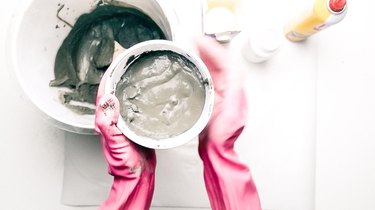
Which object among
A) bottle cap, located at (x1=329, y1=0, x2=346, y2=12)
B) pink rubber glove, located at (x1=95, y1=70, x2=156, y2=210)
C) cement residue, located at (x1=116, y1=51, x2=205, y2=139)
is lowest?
pink rubber glove, located at (x1=95, y1=70, x2=156, y2=210)

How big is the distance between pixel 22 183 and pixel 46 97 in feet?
0.67

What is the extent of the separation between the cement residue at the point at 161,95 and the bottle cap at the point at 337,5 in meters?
0.26

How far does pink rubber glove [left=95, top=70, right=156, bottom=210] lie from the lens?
2.17ft

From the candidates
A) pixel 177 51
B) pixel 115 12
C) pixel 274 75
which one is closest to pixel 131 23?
pixel 115 12

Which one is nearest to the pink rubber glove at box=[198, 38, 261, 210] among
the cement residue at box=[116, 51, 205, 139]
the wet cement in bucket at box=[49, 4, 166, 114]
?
the cement residue at box=[116, 51, 205, 139]

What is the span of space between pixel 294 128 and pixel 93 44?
16.1 inches

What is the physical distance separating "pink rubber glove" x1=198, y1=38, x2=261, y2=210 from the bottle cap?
0.66ft

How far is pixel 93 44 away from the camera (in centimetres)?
85

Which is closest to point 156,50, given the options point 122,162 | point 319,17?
point 122,162

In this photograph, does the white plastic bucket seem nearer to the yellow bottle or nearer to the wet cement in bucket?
the wet cement in bucket

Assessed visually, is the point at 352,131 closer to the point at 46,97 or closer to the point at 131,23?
the point at 131,23

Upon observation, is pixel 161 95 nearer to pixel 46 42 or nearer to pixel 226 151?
pixel 226 151

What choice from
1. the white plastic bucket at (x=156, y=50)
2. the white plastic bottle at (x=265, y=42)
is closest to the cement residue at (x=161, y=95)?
the white plastic bucket at (x=156, y=50)

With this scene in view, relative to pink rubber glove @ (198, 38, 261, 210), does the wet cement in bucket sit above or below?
above
